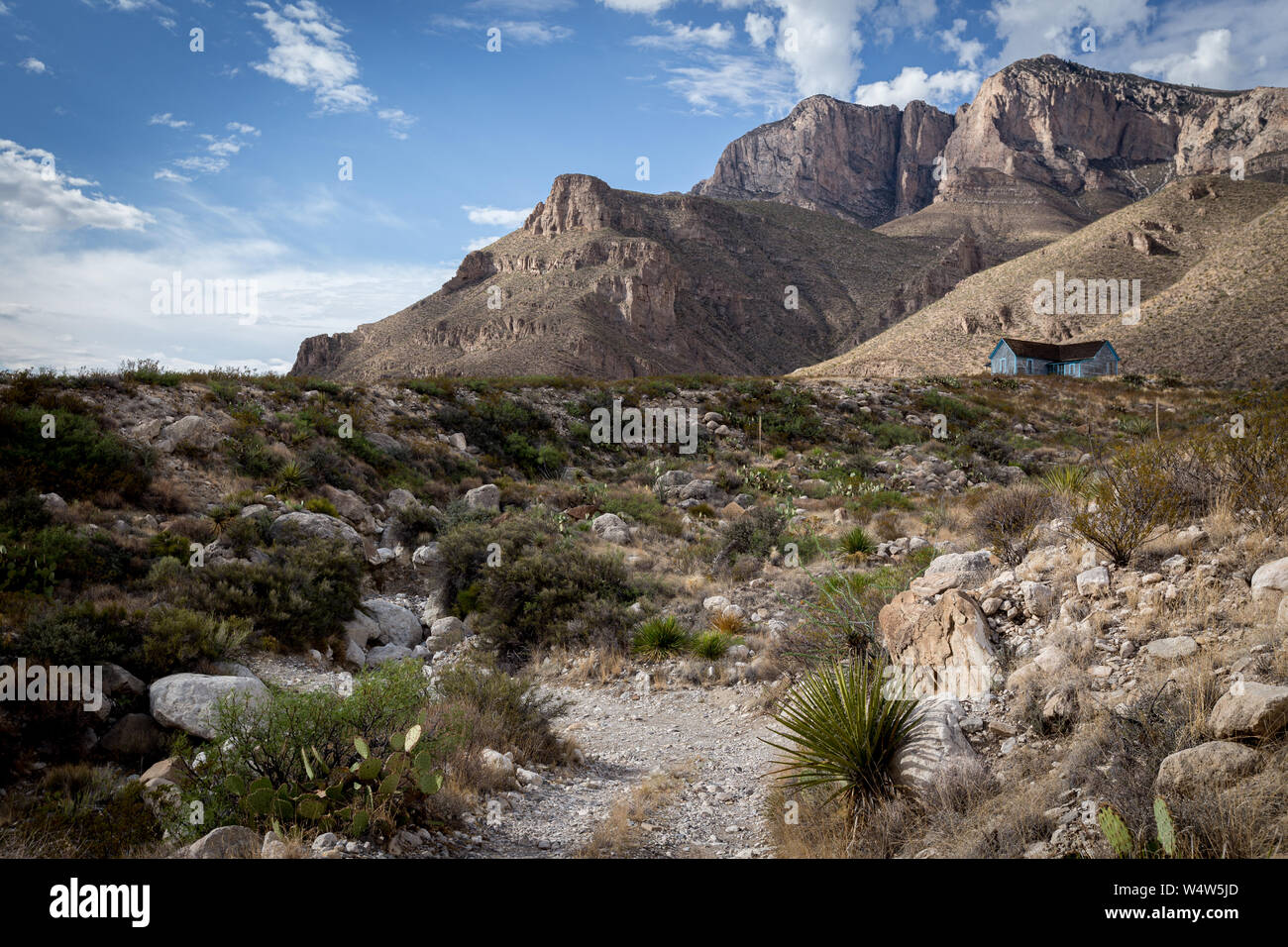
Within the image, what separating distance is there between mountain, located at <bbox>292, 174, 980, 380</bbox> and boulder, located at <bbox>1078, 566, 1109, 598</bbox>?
216 feet

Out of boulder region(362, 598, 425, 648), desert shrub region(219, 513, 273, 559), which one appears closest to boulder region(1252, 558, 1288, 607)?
boulder region(362, 598, 425, 648)

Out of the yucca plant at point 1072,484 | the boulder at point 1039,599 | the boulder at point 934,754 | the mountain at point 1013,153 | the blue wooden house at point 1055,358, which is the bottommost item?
the boulder at point 934,754

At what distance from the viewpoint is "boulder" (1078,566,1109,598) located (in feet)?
15.4

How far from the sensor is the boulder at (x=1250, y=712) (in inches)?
108

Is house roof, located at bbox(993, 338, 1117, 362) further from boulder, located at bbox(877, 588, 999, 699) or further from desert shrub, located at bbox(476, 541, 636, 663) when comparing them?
boulder, located at bbox(877, 588, 999, 699)

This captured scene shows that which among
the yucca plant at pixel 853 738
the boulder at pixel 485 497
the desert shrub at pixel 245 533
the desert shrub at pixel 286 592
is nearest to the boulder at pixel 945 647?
the yucca plant at pixel 853 738

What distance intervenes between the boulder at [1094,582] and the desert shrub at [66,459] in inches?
470

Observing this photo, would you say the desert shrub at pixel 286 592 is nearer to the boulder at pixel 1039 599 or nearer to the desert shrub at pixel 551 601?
the desert shrub at pixel 551 601

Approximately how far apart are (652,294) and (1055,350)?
56630 mm

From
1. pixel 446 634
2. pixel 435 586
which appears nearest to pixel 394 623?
pixel 435 586

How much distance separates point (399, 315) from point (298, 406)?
8157cm
